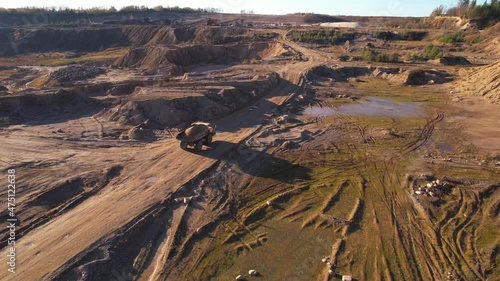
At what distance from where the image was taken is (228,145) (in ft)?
64.0

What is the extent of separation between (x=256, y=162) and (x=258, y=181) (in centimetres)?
200

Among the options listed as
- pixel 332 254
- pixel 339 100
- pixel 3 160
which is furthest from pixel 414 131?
pixel 3 160

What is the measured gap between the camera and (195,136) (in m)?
18.0

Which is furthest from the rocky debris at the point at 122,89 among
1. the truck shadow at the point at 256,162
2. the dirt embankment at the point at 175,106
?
the truck shadow at the point at 256,162

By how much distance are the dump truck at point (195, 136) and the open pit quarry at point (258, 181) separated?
0.64 metres

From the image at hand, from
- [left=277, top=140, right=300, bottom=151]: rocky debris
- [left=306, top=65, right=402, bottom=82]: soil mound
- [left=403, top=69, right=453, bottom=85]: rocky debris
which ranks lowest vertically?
[left=277, top=140, right=300, bottom=151]: rocky debris

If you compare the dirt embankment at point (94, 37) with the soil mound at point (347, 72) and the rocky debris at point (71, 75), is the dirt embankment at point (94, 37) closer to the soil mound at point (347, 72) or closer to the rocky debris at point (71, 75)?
the rocky debris at point (71, 75)

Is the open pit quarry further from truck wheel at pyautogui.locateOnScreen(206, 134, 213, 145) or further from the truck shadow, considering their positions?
truck wheel at pyautogui.locateOnScreen(206, 134, 213, 145)

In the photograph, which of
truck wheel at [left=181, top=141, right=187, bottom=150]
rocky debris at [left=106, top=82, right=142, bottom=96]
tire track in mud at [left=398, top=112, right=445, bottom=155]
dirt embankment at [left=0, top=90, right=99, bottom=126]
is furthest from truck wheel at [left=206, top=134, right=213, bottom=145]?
rocky debris at [left=106, top=82, right=142, bottom=96]

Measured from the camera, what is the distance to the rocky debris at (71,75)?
37000 millimetres

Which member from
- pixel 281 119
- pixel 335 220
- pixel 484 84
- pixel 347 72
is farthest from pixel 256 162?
pixel 347 72

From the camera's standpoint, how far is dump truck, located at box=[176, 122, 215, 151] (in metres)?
18.0

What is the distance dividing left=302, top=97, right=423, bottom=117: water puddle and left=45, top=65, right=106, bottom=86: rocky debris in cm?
2691

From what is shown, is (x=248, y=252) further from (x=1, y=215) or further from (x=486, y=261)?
(x=1, y=215)
